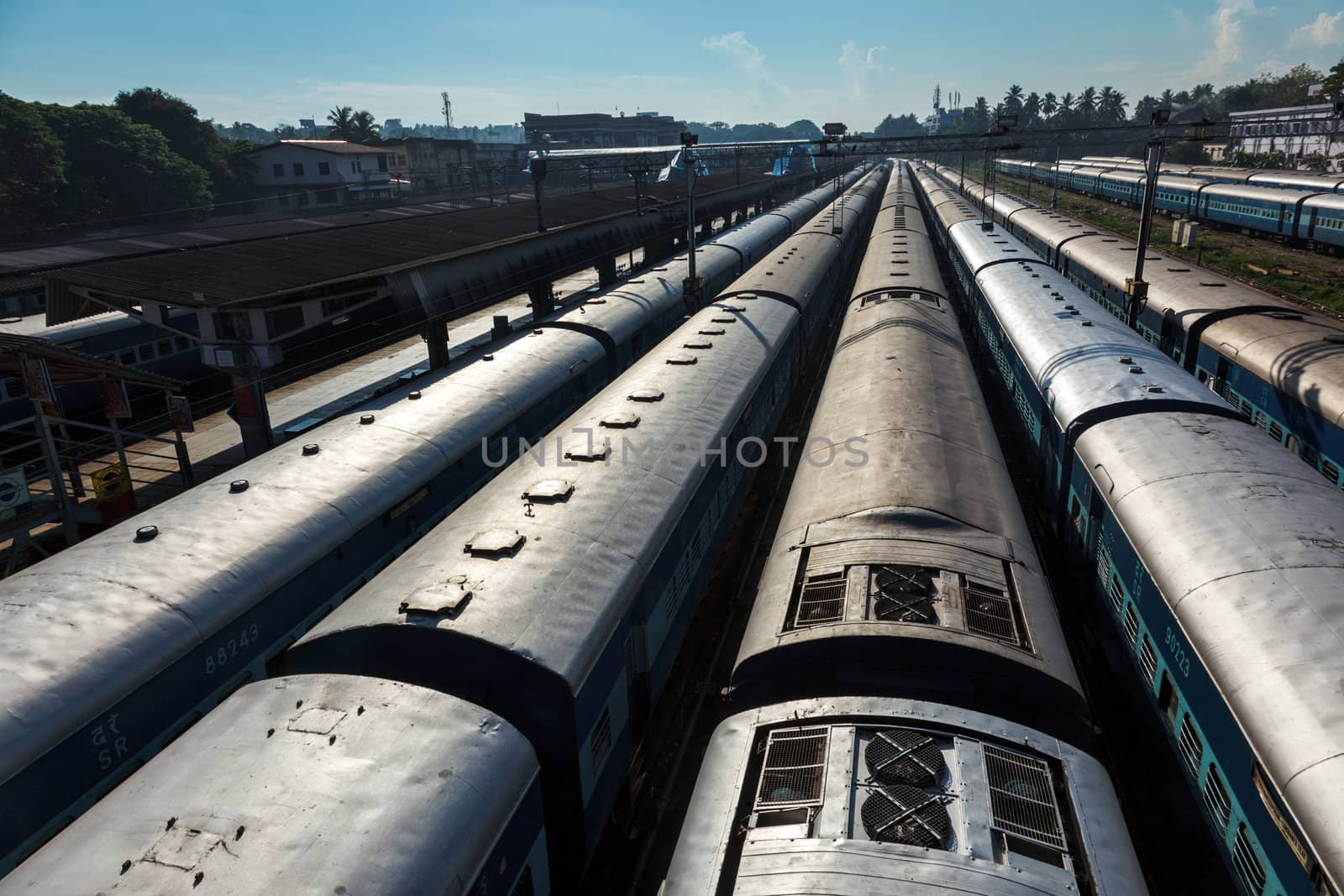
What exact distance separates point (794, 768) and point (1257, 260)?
60850 mm

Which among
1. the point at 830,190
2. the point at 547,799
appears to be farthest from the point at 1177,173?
the point at 547,799

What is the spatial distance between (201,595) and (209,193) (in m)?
93.4

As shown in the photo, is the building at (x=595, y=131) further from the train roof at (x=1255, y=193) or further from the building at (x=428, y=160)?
the train roof at (x=1255, y=193)

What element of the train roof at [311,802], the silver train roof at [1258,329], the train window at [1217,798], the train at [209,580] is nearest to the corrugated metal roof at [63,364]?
the train at [209,580]

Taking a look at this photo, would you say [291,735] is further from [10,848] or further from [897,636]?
[897,636]

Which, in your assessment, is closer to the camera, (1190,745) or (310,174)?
(1190,745)

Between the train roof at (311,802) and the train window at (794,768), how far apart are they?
2.37m

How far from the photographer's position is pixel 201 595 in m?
9.95

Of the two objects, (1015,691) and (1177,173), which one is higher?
(1177,173)

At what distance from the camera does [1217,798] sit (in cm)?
826

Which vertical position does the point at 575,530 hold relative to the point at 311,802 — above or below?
above

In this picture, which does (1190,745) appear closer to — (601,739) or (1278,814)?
(1278,814)

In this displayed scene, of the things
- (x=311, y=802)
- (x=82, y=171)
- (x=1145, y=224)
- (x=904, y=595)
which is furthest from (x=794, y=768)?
(x=82, y=171)

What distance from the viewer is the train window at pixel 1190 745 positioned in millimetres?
8656
